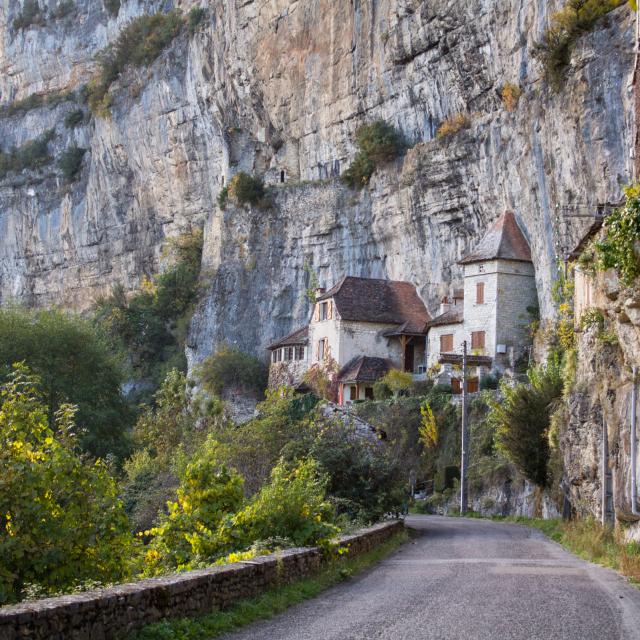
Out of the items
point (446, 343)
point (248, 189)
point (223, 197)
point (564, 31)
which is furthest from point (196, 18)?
point (564, 31)

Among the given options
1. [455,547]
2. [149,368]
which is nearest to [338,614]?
[455,547]

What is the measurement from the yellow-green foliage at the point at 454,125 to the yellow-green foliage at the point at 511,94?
3.85m

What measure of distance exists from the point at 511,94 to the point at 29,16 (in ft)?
210

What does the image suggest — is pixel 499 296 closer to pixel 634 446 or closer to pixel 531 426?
pixel 531 426

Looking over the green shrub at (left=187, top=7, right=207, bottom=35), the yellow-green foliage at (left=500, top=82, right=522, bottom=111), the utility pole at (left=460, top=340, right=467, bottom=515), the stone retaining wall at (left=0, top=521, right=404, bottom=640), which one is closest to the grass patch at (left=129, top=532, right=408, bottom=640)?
the stone retaining wall at (left=0, top=521, right=404, bottom=640)

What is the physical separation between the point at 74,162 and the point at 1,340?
175 feet

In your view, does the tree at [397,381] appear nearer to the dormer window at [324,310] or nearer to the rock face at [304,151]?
the rock face at [304,151]

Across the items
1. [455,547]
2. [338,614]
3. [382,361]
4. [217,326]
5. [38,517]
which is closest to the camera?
[38,517]

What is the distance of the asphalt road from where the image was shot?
1136cm

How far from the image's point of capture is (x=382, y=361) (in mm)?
56500

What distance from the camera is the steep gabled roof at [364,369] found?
5466 cm

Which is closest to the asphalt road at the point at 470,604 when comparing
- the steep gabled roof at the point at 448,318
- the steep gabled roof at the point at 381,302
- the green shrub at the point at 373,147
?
the steep gabled roof at the point at 448,318

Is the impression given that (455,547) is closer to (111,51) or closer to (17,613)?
(17,613)

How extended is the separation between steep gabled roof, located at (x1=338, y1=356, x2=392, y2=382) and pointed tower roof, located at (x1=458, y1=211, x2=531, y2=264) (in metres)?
8.72
